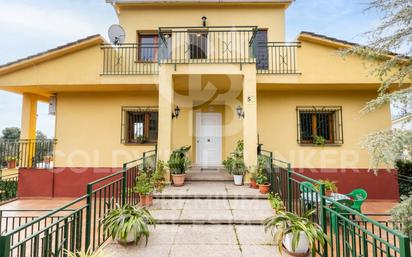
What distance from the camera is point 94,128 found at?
8.99 meters

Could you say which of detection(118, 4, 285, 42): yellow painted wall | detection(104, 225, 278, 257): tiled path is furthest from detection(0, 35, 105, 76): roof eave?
detection(104, 225, 278, 257): tiled path

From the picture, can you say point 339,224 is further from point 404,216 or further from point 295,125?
point 295,125

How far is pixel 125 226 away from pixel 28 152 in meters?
7.44

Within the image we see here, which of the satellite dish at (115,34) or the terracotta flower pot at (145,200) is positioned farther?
the satellite dish at (115,34)

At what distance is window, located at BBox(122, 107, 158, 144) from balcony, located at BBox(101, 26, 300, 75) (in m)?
1.60

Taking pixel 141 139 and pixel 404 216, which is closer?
pixel 404 216

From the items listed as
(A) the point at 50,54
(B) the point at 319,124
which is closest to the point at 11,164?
(A) the point at 50,54

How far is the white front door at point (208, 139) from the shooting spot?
371 inches

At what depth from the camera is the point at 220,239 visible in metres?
4.02

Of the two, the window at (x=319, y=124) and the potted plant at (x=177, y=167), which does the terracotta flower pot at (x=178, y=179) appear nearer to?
the potted plant at (x=177, y=167)

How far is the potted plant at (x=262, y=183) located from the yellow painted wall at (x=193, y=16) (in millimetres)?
6811

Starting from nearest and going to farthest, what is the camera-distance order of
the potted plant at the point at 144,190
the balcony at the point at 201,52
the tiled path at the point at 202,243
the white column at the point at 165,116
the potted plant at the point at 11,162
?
the tiled path at the point at 202,243 → the potted plant at the point at 144,190 → the white column at the point at 165,116 → the balcony at the point at 201,52 → the potted plant at the point at 11,162

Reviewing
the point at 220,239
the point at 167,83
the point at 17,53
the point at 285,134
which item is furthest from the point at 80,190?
the point at 17,53

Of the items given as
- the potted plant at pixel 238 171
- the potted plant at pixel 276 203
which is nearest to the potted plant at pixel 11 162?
the potted plant at pixel 238 171
